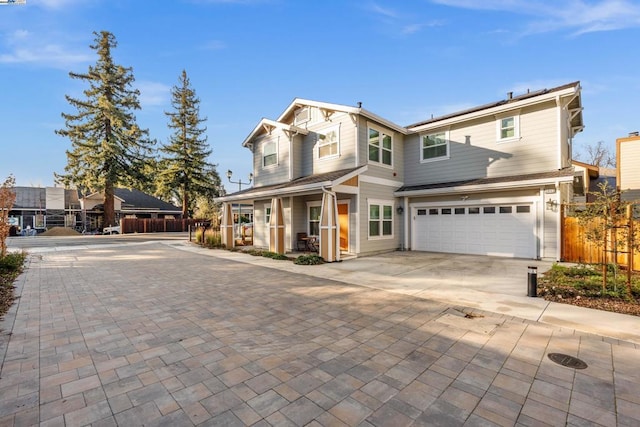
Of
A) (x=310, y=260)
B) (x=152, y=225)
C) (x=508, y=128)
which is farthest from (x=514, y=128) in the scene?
(x=152, y=225)

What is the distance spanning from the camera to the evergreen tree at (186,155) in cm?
3147

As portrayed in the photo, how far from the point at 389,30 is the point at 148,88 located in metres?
27.3

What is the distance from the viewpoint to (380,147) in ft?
42.2

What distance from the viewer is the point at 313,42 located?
44.9ft

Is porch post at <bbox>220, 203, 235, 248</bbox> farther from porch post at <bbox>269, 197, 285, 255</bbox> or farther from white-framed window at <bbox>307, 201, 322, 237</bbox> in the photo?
white-framed window at <bbox>307, 201, 322, 237</bbox>

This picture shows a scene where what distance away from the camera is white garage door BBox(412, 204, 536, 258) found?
35.4ft

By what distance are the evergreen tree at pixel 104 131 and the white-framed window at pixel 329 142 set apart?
908 inches

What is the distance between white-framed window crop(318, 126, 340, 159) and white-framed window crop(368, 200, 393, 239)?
115 inches

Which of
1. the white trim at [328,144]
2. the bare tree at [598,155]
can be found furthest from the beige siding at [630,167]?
the bare tree at [598,155]

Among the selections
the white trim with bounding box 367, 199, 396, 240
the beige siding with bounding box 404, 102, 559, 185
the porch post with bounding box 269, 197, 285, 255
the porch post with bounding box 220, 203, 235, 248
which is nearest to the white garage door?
the white trim with bounding box 367, 199, 396, 240

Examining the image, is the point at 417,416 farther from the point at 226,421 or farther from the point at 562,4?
the point at 562,4

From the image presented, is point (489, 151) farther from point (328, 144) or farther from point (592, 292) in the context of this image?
point (592, 292)

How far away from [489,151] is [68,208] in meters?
41.7

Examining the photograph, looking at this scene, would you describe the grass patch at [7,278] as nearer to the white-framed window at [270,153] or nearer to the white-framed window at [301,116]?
the white-framed window at [270,153]
